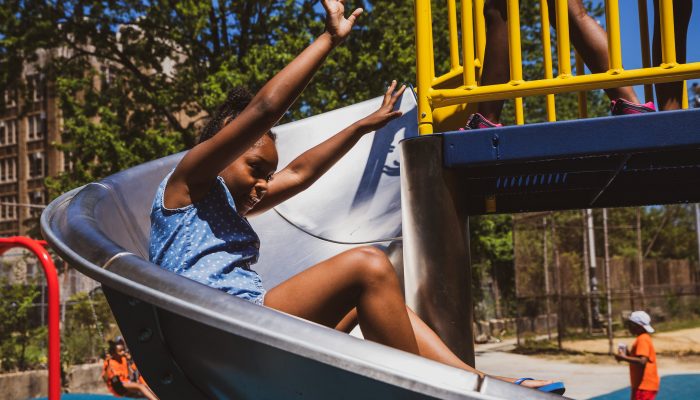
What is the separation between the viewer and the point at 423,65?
2.55 meters

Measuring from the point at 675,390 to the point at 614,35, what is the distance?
8.82 meters

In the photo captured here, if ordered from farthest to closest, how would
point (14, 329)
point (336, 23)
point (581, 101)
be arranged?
point (14, 329), point (581, 101), point (336, 23)

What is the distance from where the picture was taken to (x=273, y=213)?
3.73 meters

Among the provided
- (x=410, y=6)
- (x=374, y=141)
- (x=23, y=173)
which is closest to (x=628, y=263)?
(x=410, y=6)

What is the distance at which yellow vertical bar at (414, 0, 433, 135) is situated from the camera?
253 cm

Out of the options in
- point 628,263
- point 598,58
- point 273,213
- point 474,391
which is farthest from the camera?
point 628,263

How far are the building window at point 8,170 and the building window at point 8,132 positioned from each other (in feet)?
3.37

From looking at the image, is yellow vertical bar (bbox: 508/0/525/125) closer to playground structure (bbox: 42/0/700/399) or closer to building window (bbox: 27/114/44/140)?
playground structure (bbox: 42/0/700/399)

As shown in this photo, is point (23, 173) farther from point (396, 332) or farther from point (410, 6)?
point (396, 332)

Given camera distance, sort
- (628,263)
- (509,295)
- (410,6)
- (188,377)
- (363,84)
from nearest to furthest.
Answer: (188,377) → (363,84) → (410,6) → (628,263) → (509,295)

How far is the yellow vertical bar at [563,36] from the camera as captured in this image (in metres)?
2.45

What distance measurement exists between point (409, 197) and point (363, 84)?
36.4 ft

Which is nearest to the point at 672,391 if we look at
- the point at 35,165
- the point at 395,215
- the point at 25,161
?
the point at 395,215

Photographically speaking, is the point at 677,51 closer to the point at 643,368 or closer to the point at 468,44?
the point at 468,44
